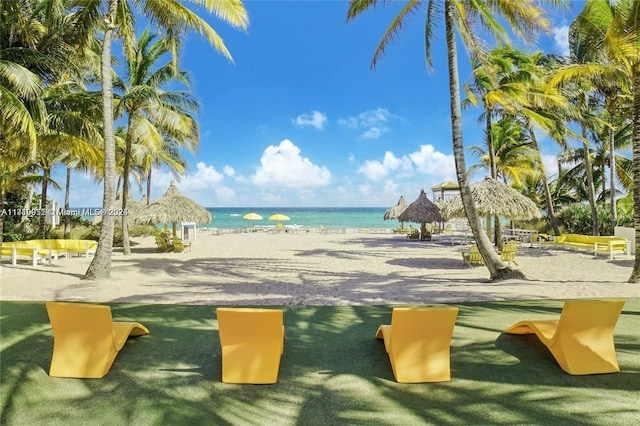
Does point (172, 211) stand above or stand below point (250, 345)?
above

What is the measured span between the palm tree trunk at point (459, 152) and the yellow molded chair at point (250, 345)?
21.5 feet

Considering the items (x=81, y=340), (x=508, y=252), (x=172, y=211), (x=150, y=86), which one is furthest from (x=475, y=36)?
(x=172, y=211)

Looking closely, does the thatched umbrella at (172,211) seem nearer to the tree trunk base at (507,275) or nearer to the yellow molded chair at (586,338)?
the tree trunk base at (507,275)

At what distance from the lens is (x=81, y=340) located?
4027 mm

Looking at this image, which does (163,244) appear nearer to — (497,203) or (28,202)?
(28,202)

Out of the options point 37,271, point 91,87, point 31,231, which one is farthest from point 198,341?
point 31,231

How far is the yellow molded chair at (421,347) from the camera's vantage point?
3.78 meters

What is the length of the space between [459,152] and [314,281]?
463 cm

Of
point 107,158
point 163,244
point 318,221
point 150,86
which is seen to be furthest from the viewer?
point 318,221

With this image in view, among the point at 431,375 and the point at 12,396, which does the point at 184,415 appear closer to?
the point at 12,396

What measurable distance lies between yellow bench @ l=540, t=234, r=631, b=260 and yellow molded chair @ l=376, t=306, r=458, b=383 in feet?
39.2

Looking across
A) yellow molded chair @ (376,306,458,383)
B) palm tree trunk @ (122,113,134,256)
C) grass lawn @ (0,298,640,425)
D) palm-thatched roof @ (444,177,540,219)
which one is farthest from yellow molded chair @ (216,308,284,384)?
palm tree trunk @ (122,113,134,256)

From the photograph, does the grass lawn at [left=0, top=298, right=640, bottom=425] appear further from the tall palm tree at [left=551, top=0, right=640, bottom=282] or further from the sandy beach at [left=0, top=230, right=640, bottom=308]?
the tall palm tree at [left=551, top=0, right=640, bottom=282]

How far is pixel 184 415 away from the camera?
3240 mm
